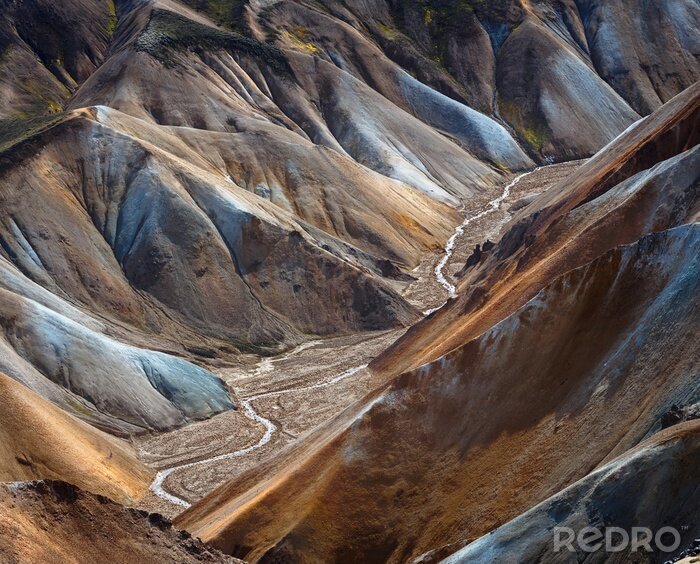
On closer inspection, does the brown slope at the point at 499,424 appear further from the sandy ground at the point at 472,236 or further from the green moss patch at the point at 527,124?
the green moss patch at the point at 527,124

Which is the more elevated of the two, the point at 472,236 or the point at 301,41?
the point at 301,41

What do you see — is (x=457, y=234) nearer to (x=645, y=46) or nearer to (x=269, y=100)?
(x=269, y=100)

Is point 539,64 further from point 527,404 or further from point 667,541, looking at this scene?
point 667,541

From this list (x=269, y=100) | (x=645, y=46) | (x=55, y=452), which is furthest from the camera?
(x=645, y=46)

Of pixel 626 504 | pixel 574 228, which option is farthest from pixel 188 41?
pixel 626 504

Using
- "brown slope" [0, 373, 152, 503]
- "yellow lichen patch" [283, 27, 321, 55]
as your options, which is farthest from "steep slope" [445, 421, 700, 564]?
"yellow lichen patch" [283, 27, 321, 55]

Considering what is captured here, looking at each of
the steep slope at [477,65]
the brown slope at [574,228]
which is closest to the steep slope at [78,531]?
the brown slope at [574,228]
